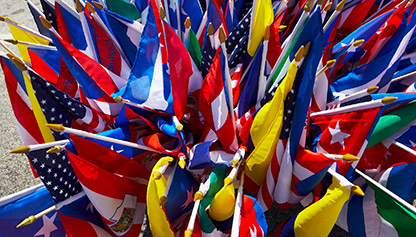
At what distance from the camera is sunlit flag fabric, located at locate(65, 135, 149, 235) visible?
989 mm

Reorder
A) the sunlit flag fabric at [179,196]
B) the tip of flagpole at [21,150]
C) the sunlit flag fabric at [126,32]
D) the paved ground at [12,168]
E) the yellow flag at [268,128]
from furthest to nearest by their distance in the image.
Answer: the paved ground at [12,168]
the sunlit flag fabric at [126,32]
the sunlit flag fabric at [179,196]
the yellow flag at [268,128]
the tip of flagpole at [21,150]

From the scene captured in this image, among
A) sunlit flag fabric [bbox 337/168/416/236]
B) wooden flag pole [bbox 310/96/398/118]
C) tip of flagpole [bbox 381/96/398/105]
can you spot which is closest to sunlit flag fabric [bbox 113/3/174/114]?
wooden flag pole [bbox 310/96/398/118]

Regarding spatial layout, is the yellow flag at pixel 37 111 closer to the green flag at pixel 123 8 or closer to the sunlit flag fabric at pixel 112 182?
the sunlit flag fabric at pixel 112 182

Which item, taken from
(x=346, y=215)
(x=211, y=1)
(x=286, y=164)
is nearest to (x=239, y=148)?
(x=286, y=164)

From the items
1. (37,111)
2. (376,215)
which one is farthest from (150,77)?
(376,215)

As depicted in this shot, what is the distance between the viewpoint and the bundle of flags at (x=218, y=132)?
987mm

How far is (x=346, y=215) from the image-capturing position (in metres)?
1.19

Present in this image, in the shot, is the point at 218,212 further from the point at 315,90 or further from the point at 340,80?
the point at 340,80

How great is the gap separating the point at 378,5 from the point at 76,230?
1.83 m

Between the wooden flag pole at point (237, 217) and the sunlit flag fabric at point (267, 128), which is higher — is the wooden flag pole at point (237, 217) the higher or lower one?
the lower one

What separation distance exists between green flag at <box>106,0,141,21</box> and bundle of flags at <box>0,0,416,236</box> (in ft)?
0.69

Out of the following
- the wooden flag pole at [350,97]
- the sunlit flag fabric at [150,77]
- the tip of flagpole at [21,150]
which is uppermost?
the sunlit flag fabric at [150,77]

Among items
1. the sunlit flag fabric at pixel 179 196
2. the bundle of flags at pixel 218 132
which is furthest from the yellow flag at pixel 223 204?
the sunlit flag fabric at pixel 179 196

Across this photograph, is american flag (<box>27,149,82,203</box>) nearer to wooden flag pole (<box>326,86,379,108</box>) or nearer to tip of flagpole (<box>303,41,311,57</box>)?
tip of flagpole (<box>303,41,311,57</box>)
